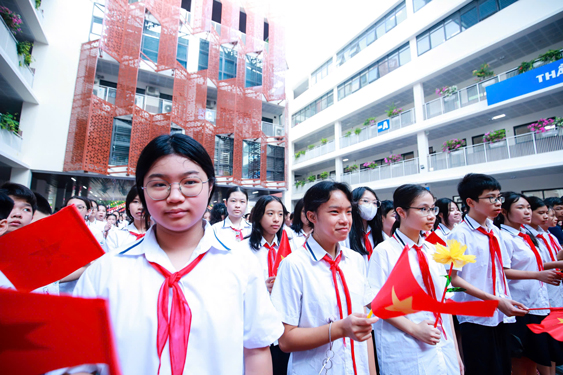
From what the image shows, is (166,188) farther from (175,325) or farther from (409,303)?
(409,303)

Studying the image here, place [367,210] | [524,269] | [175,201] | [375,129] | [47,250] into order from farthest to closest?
[375,129] < [367,210] < [524,269] < [47,250] < [175,201]

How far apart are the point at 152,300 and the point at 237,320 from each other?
1.05 ft

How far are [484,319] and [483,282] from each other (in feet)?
1.04

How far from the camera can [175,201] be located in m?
1.03

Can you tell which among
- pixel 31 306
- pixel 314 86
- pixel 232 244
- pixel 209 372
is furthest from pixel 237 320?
pixel 314 86

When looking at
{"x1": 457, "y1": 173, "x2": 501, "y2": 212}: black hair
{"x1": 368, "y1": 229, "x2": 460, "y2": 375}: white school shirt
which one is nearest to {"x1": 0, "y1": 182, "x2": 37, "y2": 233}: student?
{"x1": 368, "y1": 229, "x2": 460, "y2": 375}: white school shirt

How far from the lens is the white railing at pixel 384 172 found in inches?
581

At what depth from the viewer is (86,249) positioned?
1179 mm

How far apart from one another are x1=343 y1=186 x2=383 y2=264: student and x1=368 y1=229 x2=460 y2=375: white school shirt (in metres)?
0.74

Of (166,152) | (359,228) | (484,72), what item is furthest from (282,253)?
(484,72)

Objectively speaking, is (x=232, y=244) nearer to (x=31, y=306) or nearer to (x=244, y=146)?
(x=31, y=306)

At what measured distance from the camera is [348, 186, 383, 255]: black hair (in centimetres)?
291

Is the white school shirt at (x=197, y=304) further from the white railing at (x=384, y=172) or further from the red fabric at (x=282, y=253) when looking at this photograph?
the white railing at (x=384, y=172)

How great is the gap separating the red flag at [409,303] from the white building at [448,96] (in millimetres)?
12864
